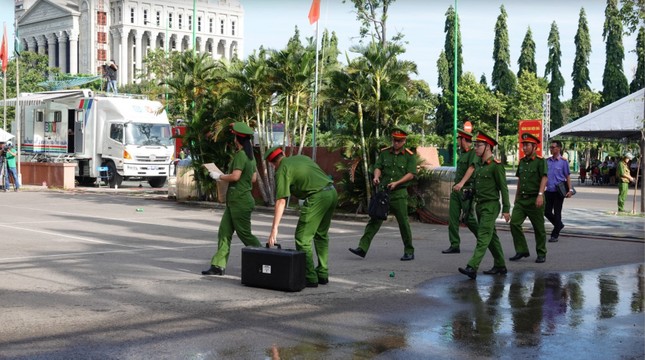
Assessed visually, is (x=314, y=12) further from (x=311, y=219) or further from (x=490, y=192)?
(x=311, y=219)

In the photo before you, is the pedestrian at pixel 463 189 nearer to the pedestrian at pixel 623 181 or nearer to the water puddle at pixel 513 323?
the water puddle at pixel 513 323

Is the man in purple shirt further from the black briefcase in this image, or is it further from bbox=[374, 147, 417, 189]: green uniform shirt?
the black briefcase

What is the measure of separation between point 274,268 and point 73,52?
148 m

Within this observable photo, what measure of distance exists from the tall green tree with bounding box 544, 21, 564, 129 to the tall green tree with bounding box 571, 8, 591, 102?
1.55 m

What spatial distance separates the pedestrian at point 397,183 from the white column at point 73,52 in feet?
470

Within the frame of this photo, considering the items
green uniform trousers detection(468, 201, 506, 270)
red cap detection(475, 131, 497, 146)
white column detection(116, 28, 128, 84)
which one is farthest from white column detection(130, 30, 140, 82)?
green uniform trousers detection(468, 201, 506, 270)

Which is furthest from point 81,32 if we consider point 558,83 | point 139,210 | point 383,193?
point 383,193

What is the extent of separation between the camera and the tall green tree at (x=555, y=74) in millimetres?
81188

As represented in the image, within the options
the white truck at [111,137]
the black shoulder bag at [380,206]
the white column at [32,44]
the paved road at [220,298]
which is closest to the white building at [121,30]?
the white column at [32,44]

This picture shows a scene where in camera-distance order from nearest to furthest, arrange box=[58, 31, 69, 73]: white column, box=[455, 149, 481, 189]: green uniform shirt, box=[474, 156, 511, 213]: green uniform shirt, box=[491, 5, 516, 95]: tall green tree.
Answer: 1. box=[474, 156, 511, 213]: green uniform shirt
2. box=[455, 149, 481, 189]: green uniform shirt
3. box=[491, 5, 516, 95]: tall green tree
4. box=[58, 31, 69, 73]: white column

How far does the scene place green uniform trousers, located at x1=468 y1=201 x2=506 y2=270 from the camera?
10453 mm

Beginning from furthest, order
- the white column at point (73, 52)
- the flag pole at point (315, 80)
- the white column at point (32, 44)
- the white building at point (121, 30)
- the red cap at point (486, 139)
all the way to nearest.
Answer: the white column at point (32, 44) → the white column at point (73, 52) → the white building at point (121, 30) → the flag pole at point (315, 80) → the red cap at point (486, 139)

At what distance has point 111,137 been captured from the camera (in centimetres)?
3291

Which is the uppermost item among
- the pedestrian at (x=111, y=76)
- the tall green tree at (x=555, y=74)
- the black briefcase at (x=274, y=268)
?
the tall green tree at (x=555, y=74)
